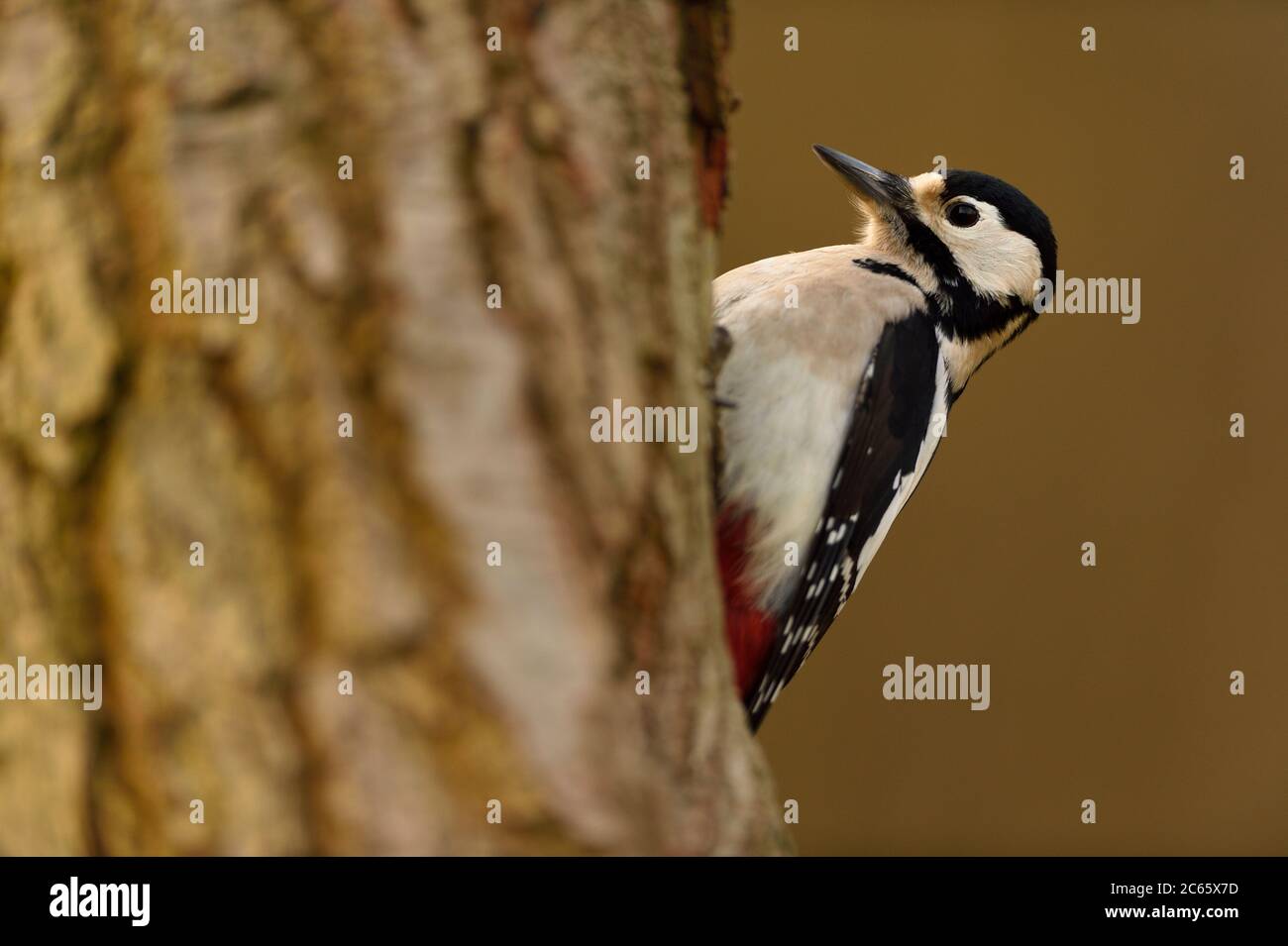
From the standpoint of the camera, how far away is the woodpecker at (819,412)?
71.4 inches

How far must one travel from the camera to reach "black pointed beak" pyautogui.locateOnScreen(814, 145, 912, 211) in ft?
7.31

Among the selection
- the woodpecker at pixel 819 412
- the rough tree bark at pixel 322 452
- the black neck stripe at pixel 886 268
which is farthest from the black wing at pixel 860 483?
the rough tree bark at pixel 322 452

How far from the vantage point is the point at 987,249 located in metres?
2.22

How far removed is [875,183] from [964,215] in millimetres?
172

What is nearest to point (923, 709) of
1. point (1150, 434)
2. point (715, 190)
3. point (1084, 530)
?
point (1084, 530)

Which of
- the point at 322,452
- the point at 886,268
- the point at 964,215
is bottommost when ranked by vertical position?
the point at 322,452

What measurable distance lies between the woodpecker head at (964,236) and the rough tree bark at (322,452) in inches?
53.3

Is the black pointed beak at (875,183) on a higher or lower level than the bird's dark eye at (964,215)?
higher

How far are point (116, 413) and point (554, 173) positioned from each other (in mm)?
376

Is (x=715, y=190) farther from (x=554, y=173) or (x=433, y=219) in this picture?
(x=433, y=219)

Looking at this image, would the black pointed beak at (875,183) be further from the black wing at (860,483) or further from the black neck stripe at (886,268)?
the black wing at (860,483)

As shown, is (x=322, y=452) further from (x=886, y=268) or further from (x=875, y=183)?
(x=875, y=183)

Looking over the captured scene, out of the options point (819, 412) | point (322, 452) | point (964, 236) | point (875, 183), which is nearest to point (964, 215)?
point (964, 236)

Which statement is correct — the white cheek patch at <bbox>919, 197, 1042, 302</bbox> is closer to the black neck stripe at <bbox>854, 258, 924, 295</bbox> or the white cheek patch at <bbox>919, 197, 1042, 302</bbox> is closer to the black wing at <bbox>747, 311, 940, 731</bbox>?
the black neck stripe at <bbox>854, 258, 924, 295</bbox>
